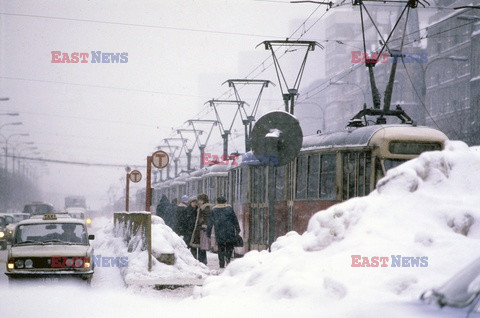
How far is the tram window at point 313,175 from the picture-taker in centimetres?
1729

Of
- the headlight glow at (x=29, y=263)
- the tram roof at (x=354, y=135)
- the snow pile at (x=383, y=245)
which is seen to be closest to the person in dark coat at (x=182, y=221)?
the tram roof at (x=354, y=135)

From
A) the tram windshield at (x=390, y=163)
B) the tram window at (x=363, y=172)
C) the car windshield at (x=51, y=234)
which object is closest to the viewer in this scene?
the car windshield at (x=51, y=234)

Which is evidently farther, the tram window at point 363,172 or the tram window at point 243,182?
the tram window at point 243,182

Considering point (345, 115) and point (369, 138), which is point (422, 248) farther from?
point (345, 115)

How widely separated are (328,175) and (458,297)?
1260 cm

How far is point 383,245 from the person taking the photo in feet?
27.1

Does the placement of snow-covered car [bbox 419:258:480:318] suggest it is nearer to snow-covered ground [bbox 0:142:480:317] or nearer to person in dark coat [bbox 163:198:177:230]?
snow-covered ground [bbox 0:142:480:317]

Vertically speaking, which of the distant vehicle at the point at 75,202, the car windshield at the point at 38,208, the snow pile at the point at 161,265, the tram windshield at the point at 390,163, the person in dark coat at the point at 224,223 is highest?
the tram windshield at the point at 390,163

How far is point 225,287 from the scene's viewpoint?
8.99m

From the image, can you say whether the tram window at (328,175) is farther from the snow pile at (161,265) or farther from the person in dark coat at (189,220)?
the person in dark coat at (189,220)

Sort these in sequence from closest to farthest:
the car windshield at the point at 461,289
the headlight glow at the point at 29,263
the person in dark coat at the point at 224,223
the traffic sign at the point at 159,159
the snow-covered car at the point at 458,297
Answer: the snow-covered car at the point at 458,297
the car windshield at the point at 461,289
the headlight glow at the point at 29,263
the person in dark coat at the point at 224,223
the traffic sign at the point at 159,159

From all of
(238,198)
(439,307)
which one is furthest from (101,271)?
(439,307)

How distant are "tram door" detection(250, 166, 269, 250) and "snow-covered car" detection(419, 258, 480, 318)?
51.2 ft

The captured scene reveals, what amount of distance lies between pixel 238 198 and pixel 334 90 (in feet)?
294
